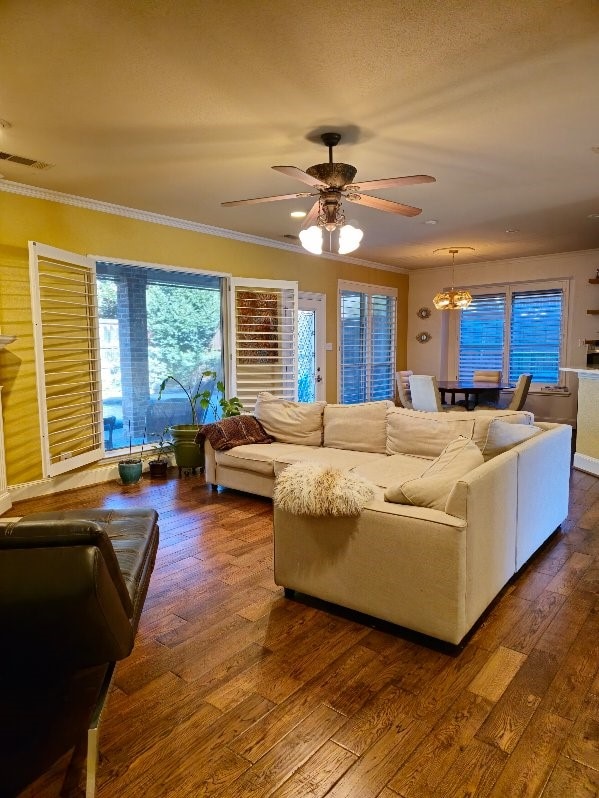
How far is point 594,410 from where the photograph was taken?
5.16 metres

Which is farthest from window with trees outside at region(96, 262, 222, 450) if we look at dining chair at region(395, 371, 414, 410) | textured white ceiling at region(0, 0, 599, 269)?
dining chair at region(395, 371, 414, 410)

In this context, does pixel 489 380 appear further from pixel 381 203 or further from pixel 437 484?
pixel 437 484

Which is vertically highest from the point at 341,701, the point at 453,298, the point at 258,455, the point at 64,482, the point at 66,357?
the point at 453,298

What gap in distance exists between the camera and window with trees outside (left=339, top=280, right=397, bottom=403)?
309 inches

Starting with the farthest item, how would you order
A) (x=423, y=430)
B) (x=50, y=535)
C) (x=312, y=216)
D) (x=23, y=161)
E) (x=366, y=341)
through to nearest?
(x=366, y=341), (x=423, y=430), (x=23, y=161), (x=312, y=216), (x=50, y=535)

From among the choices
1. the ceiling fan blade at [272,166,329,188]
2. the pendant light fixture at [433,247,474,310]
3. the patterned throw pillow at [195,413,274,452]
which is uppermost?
the ceiling fan blade at [272,166,329,188]

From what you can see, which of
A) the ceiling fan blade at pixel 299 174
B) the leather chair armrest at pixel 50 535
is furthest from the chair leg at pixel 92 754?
the ceiling fan blade at pixel 299 174

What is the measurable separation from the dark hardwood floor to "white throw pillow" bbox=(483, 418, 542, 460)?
76 cm

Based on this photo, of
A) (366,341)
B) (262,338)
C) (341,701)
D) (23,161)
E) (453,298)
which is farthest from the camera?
(366,341)

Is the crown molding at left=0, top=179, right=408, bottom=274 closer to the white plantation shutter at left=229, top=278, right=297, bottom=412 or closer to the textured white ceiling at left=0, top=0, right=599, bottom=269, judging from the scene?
the textured white ceiling at left=0, top=0, right=599, bottom=269

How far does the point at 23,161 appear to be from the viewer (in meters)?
3.60

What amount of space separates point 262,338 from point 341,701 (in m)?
4.77

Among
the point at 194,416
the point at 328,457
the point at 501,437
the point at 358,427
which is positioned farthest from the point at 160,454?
the point at 501,437

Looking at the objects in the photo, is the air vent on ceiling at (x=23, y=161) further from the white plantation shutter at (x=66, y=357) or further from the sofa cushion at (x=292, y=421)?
the sofa cushion at (x=292, y=421)
